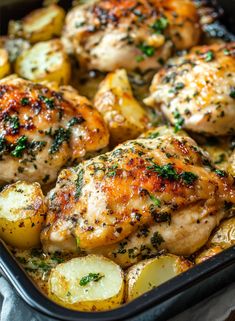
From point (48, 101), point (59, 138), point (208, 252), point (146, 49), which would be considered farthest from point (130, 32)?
point (208, 252)

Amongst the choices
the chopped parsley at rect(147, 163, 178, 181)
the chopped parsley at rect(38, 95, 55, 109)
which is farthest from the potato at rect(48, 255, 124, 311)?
the chopped parsley at rect(38, 95, 55, 109)

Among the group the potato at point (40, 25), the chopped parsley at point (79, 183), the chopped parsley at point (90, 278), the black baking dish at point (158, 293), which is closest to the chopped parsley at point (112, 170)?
the chopped parsley at point (79, 183)

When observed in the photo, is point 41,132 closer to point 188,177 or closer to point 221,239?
point 188,177

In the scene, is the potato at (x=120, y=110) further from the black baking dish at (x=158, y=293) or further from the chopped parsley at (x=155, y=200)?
the black baking dish at (x=158, y=293)

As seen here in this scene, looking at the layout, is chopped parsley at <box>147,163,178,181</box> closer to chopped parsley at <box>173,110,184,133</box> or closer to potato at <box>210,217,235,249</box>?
potato at <box>210,217,235,249</box>

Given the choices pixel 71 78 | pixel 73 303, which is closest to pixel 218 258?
pixel 73 303

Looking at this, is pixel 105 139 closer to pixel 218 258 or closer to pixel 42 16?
pixel 218 258
